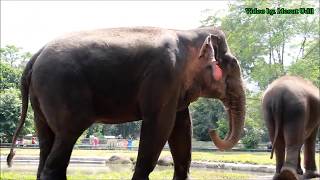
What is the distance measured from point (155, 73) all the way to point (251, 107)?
1018 inches

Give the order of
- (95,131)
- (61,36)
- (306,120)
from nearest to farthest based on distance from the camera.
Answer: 1. (61,36)
2. (306,120)
3. (95,131)

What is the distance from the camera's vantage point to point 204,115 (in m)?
39.4

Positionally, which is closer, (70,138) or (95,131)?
(70,138)

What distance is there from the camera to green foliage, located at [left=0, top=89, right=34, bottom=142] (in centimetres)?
3150

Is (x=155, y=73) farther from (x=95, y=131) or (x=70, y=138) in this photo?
(x=95, y=131)

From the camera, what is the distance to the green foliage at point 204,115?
126 feet

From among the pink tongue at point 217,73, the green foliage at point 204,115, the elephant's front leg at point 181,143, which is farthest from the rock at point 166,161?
the green foliage at point 204,115

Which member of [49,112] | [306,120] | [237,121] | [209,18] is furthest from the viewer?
[209,18]

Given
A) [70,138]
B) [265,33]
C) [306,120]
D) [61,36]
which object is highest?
[61,36]

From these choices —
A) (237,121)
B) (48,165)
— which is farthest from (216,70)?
(48,165)

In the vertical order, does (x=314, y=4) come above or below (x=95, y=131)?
above

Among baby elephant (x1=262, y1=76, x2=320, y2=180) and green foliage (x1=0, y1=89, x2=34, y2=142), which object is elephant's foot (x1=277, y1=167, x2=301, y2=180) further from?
green foliage (x1=0, y1=89, x2=34, y2=142)

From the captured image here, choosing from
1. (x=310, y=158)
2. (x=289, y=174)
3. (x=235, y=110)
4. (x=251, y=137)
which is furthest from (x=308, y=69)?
(x=235, y=110)

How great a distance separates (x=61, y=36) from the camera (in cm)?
414
